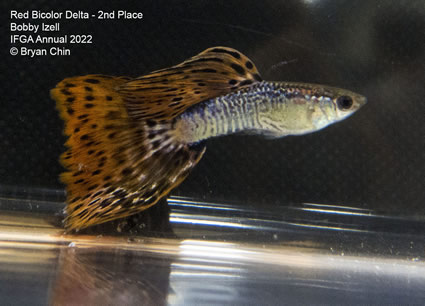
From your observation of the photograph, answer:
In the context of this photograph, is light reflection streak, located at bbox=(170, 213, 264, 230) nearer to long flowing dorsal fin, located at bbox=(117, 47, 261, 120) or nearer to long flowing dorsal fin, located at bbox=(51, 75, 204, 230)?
long flowing dorsal fin, located at bbox=(51, 75, 204, 230)

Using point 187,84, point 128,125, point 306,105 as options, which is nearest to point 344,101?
point 306,105

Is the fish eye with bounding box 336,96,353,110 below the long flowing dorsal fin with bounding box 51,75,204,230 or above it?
above

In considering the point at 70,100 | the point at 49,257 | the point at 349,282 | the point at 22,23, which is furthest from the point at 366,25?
the point at 49,257

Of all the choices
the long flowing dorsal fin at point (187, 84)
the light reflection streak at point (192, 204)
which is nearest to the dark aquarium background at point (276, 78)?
the light reflection streak at point (192, 204)

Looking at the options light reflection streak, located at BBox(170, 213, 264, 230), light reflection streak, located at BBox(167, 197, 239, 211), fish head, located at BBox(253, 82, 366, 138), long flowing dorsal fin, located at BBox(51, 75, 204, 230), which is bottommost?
light reflection streak, located at BBox(170, 213, 264, 230)

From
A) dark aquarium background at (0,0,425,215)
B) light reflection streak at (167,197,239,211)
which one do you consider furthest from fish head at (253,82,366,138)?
light reflection streak at (167,197,239,211)

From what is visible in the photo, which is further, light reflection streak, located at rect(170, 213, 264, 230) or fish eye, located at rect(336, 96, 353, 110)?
light reflection streak, located at rect(170, 213, 264, 230)

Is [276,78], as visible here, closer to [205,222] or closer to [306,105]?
[306,105]
